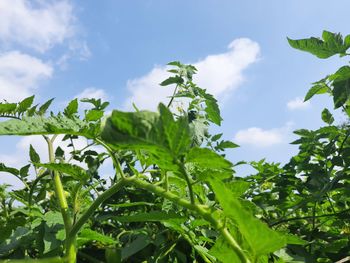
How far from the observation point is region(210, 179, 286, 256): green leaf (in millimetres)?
638

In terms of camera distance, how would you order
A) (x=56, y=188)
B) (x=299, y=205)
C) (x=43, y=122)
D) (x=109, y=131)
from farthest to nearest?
(x=299, y=205)
(x=56, y=188)
(x=43, y=122)
(x=109, y=131)

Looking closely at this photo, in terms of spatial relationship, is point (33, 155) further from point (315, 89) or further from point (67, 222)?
point (315, 89)

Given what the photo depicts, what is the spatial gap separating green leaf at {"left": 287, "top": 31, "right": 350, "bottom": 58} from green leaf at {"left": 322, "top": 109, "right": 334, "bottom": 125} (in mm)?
883

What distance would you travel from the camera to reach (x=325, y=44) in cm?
161

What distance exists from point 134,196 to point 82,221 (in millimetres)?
981

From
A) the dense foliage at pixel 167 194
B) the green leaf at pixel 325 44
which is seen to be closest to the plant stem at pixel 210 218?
the dense foliage at pixel 167 194

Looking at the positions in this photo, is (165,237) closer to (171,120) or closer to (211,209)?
(211,209)

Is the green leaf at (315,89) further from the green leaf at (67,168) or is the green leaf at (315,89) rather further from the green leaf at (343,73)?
the green leaf at (67,168)

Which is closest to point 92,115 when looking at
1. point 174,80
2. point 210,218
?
point 210,218

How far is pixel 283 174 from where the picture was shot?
6.98 feet

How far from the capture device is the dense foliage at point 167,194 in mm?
658

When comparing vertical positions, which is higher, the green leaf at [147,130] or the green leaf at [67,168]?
the green leaf at [67,168]

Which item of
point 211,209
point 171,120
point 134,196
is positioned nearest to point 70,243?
point 211,209

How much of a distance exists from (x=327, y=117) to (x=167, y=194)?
75.4 inches
